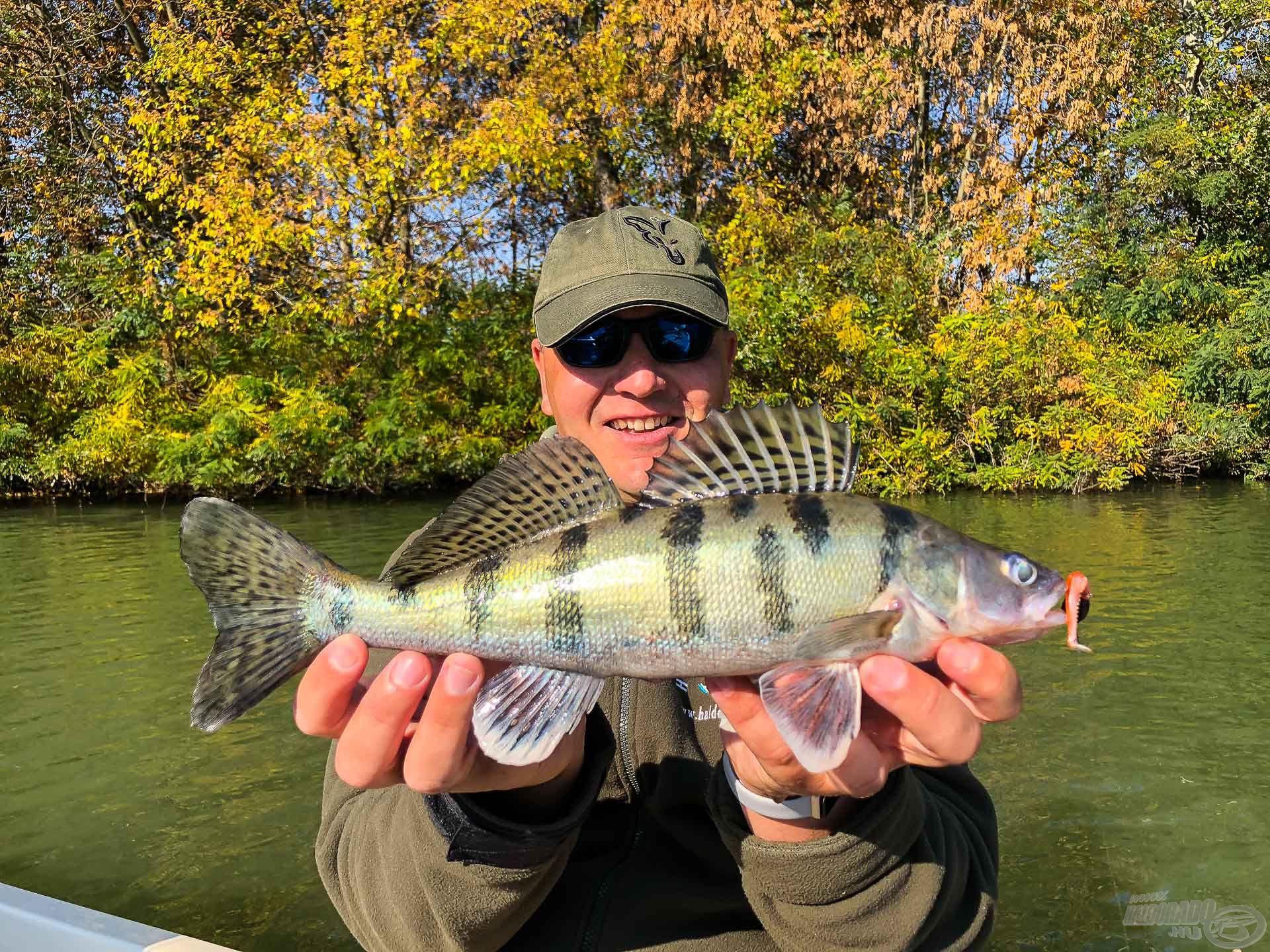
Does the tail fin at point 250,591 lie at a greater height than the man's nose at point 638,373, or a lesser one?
lesser

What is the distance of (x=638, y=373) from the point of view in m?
3.41

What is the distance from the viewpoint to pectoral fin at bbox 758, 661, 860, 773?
1890mm

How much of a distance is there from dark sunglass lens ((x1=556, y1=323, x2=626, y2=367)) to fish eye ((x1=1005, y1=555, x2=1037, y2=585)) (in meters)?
1.66

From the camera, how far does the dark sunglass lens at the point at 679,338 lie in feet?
11.2

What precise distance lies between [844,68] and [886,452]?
28.3 ft

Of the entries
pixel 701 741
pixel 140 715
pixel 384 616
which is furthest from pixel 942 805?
pixel 140 715

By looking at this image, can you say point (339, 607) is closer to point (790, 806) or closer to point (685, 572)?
point (685, 572)

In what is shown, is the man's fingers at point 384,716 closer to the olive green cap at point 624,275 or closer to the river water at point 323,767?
the olive green cap at point 624,275

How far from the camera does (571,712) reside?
2.08 meters

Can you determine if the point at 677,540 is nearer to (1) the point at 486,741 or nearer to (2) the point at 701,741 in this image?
(1) the point at 486,741

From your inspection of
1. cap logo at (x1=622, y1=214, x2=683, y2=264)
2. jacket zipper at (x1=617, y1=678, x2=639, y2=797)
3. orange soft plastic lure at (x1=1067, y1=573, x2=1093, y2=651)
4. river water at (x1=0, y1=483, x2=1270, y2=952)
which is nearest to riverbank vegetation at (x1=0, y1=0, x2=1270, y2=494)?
river water at (x1=0, y1=483, x2=1270, y2=952)

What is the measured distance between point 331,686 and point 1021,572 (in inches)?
56.0

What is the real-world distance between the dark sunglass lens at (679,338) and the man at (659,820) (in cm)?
114

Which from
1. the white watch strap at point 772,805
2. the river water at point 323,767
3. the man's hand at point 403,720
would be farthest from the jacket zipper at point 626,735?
the river water at point 323,767
